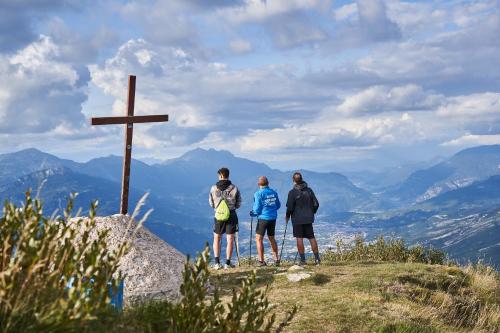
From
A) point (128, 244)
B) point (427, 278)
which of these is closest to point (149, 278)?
point (427, 278)

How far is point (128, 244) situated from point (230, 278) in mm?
11530

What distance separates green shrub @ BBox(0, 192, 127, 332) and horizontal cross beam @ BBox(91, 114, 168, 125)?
12111 millimetres

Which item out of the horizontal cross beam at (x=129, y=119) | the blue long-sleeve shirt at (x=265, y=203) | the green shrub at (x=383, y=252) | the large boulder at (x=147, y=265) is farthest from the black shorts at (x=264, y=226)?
the green shrub at (x=383, y=252)

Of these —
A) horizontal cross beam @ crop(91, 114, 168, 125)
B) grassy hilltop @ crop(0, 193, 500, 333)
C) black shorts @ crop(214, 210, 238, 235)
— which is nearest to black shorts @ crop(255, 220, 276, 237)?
black shorts @ crop(214, 210, 238, 235)

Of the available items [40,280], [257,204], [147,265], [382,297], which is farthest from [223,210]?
[40,280]

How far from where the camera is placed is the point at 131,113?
1780cm

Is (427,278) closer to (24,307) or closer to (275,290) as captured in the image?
(275,290)

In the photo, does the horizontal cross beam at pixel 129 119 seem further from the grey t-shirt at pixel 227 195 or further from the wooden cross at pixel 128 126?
the grey t-shirt at pixel 227 195

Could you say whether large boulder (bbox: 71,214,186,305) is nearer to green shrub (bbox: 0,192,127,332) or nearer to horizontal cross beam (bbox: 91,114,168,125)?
horizontal cross beam (bbox: 91,114,168,125)

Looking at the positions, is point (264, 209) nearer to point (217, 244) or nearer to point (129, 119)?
point (217, 244)

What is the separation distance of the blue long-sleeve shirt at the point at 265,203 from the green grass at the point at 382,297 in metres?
1.82

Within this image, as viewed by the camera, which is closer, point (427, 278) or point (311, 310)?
point (311, 310)

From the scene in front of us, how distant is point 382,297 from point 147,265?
6.43m

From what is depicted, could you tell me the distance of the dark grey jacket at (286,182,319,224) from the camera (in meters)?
17.9
